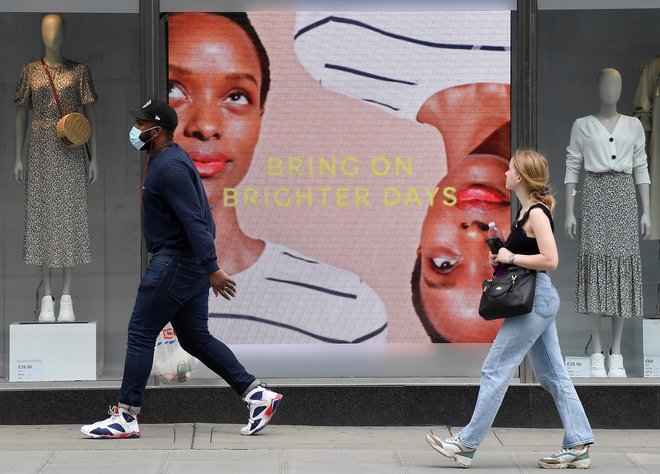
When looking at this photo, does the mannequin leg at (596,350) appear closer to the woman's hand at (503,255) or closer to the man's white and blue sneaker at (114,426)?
the woman's hand at (503,255)

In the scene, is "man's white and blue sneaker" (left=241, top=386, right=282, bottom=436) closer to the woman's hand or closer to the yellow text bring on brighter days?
the yellow text bring on brighter days

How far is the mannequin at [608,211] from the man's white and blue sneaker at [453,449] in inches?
72.7

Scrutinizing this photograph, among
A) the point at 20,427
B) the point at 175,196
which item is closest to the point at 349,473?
the point at 175,196

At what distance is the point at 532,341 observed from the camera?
6.12 meters

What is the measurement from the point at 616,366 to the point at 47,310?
3724mm

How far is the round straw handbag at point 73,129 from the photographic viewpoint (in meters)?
7.77

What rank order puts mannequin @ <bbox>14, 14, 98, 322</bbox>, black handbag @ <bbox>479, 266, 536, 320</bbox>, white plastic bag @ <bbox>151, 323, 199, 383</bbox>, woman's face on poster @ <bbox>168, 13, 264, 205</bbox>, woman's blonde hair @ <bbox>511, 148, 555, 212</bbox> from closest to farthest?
1. black handbag @ <bbox>479, 266, 536, 320</bbox>
2. woman's blonde hair @ <bbox>511, 148, 555, 212</bbox>
3. white plastic bag @ <bbox>151, 323, 199, 383</bbox>
4. woman's face on poster @ <bbox>168, 13, 264, 205</bbox>
5. mannequin @ <bbox>14, 14, 98, 322</bbox>

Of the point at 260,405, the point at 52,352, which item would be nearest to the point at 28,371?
the point at 52,352

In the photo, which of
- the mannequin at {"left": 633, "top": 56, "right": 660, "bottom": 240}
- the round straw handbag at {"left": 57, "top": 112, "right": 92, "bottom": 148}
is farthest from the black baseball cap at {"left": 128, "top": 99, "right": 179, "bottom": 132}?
the mannequin at {"left": 633, "top": 56, "right": 660, "bottom": 240}

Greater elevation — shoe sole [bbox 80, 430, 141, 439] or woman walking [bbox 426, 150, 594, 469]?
woman walking [bbox 426, 150, 594, 469]

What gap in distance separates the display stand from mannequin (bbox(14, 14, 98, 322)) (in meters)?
0.12

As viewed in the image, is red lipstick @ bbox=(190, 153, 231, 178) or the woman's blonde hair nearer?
the woman's blonde hair

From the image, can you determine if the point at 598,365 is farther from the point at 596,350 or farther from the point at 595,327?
the point at 595,327

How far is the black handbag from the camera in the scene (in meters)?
6.02
